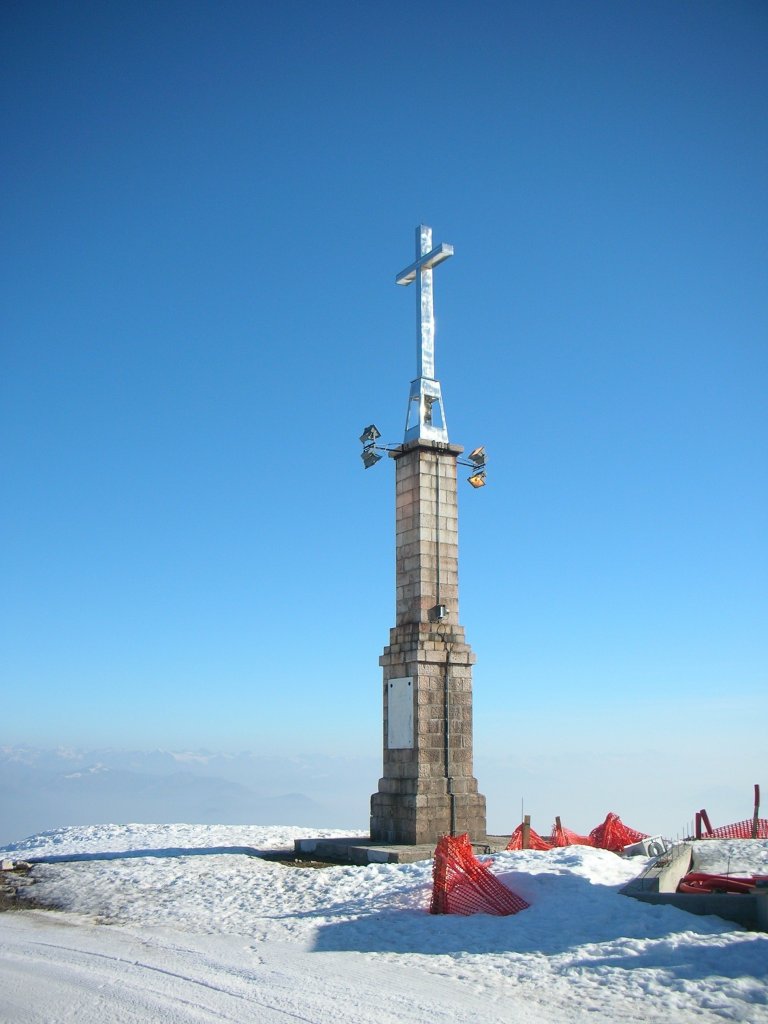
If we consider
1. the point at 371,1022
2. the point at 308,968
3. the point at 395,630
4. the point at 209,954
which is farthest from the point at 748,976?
the point at 395,630

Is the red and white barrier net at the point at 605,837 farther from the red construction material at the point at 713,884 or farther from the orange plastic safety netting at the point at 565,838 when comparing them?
the red construction material at the point at 713,884

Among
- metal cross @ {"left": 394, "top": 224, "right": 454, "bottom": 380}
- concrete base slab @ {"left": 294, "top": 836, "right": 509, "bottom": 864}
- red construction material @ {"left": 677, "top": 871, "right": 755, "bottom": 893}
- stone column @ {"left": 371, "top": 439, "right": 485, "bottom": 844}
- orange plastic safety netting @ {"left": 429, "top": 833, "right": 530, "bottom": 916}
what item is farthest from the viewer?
metal cross @ {"left": 394, "top": 224, "right": 454, "bottom": 380}

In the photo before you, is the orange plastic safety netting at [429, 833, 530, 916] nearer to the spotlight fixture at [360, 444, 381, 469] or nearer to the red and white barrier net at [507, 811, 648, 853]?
the red and white barrier net at [507, 811, 648, 853]

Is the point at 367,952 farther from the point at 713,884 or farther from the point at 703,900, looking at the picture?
the point at 713,884

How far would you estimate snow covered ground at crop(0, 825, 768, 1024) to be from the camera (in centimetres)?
898

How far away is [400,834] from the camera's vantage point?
1989cm

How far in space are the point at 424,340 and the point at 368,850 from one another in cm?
1213

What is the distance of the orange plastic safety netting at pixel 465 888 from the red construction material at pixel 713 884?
2.42m

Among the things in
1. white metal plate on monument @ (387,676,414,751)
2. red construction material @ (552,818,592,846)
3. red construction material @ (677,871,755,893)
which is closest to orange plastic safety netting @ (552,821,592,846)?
red construction material @ (552,818,592,846)

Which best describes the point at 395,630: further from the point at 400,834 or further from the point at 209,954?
the point at 209,954

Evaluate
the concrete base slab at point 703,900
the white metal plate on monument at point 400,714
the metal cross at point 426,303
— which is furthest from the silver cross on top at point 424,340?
the concrete base slab at point 703,900

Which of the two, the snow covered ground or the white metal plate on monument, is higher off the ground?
the white metal plate on monument

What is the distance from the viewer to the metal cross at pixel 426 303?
23156mm

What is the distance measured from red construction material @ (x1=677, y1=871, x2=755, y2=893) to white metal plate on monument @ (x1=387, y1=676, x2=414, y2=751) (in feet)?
25.4
